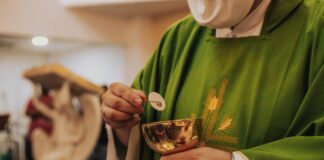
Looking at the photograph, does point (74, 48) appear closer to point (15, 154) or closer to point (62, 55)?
point (62, 55)

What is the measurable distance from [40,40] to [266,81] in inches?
139

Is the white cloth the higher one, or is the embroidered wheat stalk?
the white cloth

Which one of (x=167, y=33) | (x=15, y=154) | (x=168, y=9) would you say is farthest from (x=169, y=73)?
(x=15, y=154)

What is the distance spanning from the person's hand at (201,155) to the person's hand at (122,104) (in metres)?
0.14

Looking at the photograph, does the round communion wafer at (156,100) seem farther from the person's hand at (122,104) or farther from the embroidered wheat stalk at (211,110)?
the embroidered wheat stalk at (211,110)

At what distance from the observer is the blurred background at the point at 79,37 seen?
354 cm

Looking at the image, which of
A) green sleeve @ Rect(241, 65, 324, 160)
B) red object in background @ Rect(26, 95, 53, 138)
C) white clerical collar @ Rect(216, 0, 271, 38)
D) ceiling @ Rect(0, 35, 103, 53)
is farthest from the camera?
ceiling @ Rect(0, 35, 103, 53)

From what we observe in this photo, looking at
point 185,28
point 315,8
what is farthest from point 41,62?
point 315,8

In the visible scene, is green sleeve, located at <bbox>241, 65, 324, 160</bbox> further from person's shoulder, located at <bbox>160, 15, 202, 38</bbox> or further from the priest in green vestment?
person's shoulder, located at <bbox>160, 15, 202, 38</bbox>

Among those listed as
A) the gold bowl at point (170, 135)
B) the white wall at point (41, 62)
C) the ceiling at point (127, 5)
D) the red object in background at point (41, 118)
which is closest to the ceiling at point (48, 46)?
the white wall at point (41, 62)

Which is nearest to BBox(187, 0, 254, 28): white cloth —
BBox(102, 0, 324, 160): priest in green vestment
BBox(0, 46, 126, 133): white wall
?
BBox(102, 0, 324, 160): priest in green vestment

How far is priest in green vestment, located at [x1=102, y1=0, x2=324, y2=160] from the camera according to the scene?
0.74 metres

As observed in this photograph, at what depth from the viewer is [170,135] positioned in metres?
0.73

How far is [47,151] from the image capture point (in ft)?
10.5
